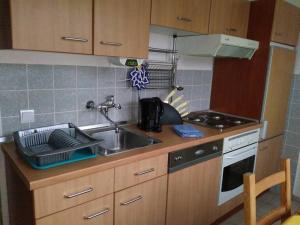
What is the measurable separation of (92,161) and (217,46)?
4.26 ft

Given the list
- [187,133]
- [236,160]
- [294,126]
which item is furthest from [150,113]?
[294,126]

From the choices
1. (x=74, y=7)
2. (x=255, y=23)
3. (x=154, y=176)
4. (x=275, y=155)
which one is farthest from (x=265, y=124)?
(x=74, y=7)

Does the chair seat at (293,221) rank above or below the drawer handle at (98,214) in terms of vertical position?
above

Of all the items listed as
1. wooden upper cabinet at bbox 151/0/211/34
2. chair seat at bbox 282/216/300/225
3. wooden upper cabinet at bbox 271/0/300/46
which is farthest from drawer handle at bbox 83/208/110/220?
wooden upper cabinet at bbox 271/0/300/46

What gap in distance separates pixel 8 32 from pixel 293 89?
2618 mm

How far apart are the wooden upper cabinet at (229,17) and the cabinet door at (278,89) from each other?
1.21 feet

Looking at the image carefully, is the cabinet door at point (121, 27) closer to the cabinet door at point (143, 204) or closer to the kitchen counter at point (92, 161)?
the kitchen counter at point (92, 161)

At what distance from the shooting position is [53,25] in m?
1.22

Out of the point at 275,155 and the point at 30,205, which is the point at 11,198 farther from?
the point at 275,155

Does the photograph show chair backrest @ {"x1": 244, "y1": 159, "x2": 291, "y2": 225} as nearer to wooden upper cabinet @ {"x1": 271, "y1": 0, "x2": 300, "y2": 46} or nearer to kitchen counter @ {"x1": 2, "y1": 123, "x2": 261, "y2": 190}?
kitchen counter @ {"x1": 2, "y1": 123, "x2": 261, "y2": 190}

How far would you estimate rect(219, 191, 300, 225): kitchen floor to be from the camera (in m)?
2.25

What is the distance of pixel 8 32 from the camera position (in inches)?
45.4

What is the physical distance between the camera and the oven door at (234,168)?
6.71ft

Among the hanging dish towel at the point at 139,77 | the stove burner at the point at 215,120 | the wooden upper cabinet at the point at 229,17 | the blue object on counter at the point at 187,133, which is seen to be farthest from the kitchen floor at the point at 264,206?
the wooden upper cabinet at the point at 229,17
